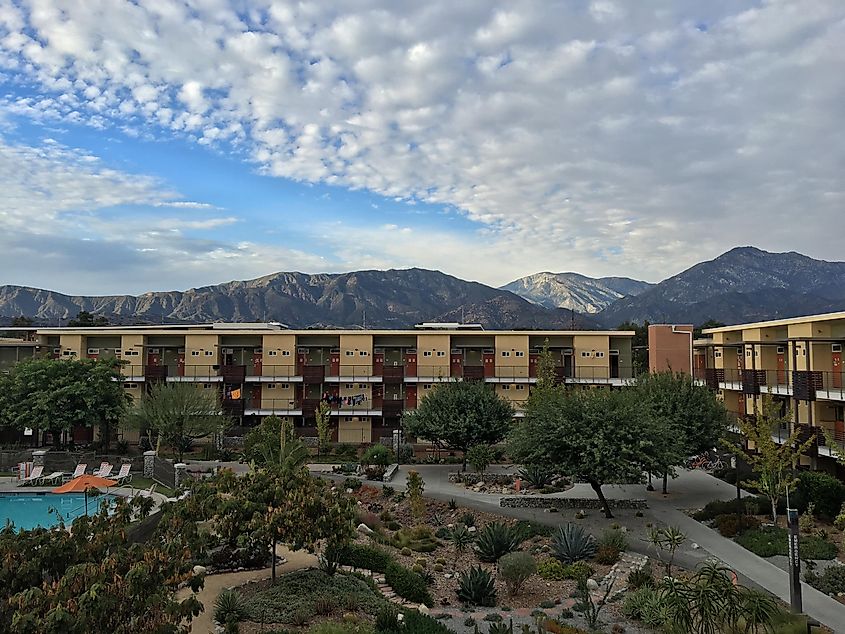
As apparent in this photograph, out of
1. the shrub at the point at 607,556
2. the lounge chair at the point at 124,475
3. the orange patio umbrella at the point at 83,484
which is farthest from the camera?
the lounge chair at the point at 124,475

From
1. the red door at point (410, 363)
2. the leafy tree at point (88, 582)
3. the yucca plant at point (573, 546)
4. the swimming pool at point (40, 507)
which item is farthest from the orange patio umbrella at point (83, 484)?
the red door at point (410, 363)

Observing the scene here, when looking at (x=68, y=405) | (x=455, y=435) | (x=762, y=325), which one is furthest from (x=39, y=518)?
(x=762, y=325)

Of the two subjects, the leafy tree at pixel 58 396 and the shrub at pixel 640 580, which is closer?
the shrub at pixel 640 580

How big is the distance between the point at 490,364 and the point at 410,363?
17.6 feet

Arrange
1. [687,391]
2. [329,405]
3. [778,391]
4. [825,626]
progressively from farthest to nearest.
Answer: [329,405]
[778,391]
[687,391]
[825,626]

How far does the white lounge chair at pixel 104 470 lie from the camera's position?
27906mm

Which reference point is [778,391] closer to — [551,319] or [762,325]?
[762,325]

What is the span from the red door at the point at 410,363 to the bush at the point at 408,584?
87.4 feet

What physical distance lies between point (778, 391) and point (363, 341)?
79.2 feet

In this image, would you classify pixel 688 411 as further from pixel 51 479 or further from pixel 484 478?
pixel 51 479

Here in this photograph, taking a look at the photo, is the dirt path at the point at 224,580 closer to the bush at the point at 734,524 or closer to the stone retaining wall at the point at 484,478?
the stone retaining wall at the point at 484,478

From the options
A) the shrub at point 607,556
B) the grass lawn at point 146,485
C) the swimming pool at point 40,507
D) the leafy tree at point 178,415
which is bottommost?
the swimming pool at point 40,507

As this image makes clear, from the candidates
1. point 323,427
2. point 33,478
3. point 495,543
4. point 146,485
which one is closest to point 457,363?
point 323,427

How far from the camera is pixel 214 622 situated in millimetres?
11867
